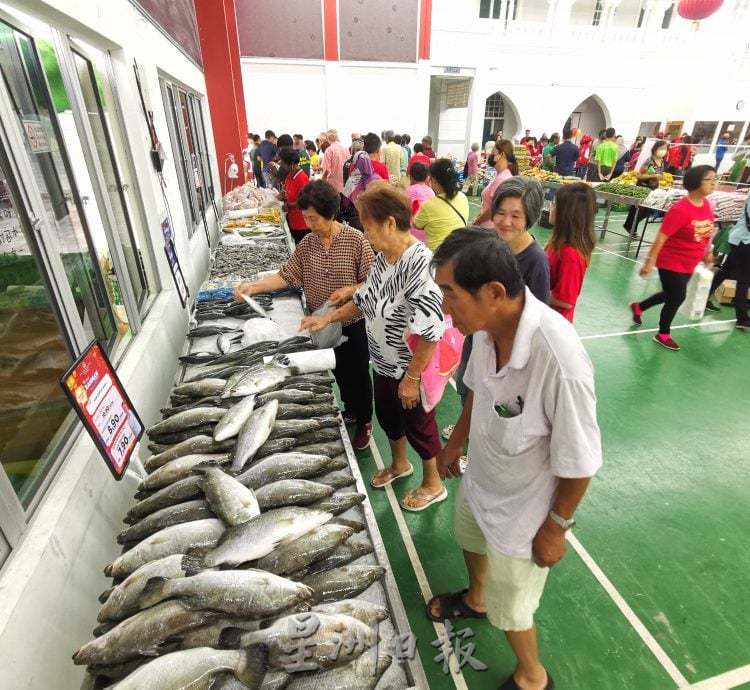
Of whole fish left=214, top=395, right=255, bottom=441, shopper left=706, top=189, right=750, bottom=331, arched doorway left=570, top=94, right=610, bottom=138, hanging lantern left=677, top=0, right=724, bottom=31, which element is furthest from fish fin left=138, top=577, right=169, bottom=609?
arched doorway left=570, top=94, right=610, bottom=138

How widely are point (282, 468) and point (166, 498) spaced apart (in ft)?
1.57

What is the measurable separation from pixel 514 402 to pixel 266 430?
3.89 ft

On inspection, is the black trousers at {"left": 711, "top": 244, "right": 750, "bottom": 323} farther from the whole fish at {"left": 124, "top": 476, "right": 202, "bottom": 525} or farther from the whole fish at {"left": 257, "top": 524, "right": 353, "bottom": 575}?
the whole fish at {"left": 124, "top": 476, "right": 202, "bottom": 525}

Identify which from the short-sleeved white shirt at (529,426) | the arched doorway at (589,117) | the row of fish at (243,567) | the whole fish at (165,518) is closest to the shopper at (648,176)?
the short-sleeved white shirt at (529,426)

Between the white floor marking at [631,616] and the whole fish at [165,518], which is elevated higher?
the whole fish at [165,518]

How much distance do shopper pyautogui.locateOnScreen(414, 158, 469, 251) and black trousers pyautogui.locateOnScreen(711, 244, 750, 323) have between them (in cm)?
392

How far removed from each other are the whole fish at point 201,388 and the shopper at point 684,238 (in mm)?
4645

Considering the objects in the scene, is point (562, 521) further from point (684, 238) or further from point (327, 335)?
point (684, 238)

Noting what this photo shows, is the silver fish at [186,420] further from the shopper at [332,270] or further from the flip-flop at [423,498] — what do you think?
the flip-flop at [423,498]

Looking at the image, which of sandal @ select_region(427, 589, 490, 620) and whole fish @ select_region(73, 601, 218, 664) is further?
sandal @ select_region(427, 589, 490, 620)

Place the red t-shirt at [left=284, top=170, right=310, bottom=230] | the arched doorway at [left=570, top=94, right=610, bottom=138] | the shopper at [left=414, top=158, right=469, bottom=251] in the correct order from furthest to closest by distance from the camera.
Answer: the arched doorway at [left=570, top=94, right=610, bottom=138]
the red t-shirt at [left=284, top=170, right=310, bottom=230]
the shopper at [left=414, top=158, right=469, bottom=251]

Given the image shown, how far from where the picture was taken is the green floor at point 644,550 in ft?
7.11

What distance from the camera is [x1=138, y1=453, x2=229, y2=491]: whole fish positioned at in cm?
188

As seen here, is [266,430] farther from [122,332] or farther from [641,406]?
[641,406]
